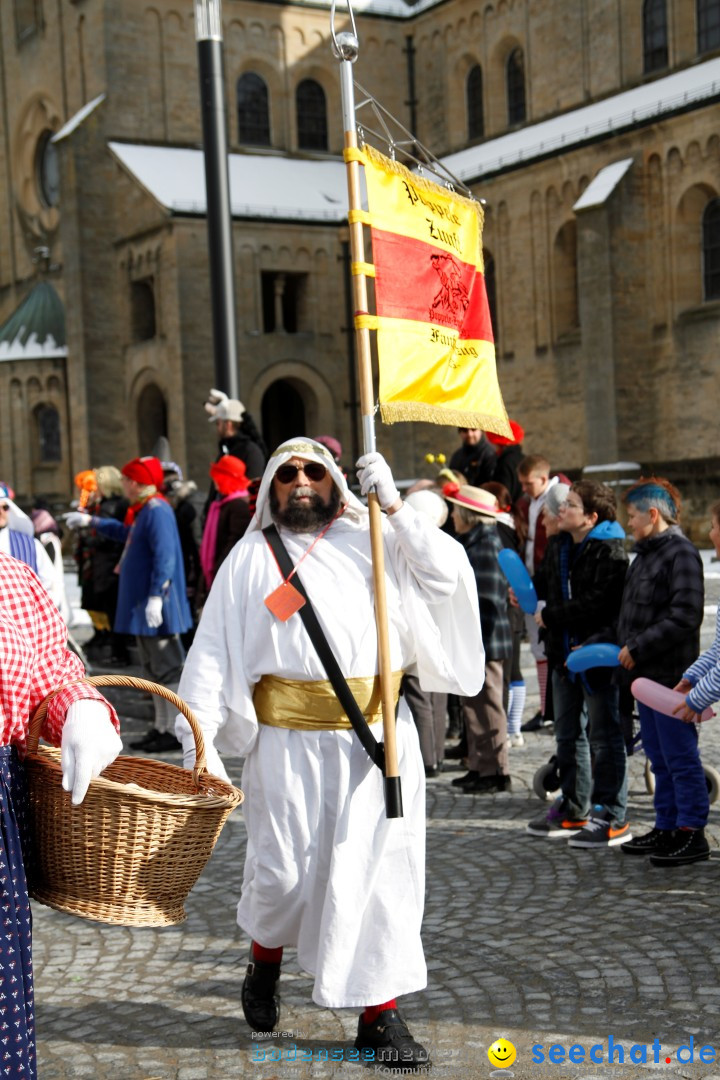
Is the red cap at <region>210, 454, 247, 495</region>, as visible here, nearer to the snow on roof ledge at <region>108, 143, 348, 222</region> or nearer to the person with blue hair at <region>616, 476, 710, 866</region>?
the person with blue hair at <region>616, 476, 710, 866</region>

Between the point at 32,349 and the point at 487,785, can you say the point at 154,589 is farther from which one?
the point at 32,349

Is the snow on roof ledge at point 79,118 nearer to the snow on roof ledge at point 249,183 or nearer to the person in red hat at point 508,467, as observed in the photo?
the snow on roof ledge at point 249,183

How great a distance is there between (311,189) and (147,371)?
6478 millimetres

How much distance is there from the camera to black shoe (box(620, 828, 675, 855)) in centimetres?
609

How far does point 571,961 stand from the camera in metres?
4.84

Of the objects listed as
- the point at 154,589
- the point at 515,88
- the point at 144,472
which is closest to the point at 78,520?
the point at 144,472

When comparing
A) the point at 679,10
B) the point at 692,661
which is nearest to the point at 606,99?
the point at 679,10

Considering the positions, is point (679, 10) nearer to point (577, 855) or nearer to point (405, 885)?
point (577, 855)

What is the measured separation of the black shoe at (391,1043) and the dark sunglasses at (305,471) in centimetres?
174

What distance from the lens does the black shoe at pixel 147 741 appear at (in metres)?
9.37

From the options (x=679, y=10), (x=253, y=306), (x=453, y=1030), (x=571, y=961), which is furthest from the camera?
(x=253, y=306)

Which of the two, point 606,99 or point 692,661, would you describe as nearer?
point 692,661

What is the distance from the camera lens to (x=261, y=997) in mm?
4277

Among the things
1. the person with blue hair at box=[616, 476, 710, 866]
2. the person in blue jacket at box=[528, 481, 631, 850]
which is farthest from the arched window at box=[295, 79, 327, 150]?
the person with blue hair at box=[616, 476, 710, 866]
